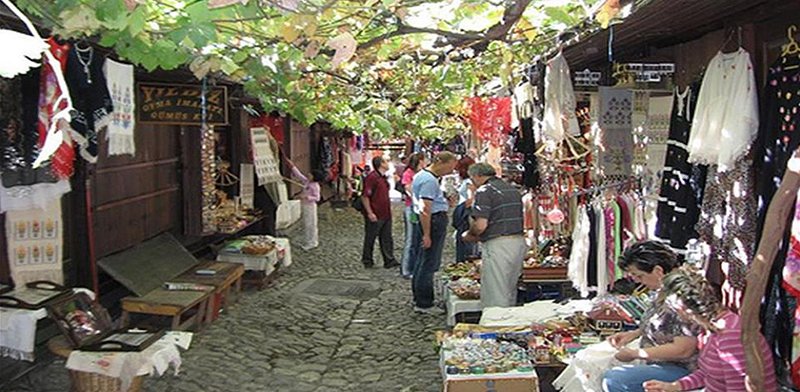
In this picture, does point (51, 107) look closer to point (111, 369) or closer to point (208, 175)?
point (111, 369)

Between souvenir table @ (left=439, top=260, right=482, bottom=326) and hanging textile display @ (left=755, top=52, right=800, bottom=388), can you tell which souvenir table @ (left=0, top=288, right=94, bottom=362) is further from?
hanging textile display @ (left=755, top=52, right=800, bottom=388)

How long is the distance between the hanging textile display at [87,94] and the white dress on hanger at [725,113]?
4.55m

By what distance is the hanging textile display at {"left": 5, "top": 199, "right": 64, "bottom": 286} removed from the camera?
6.54 m

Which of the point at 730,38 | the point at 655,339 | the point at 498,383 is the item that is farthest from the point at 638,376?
the point at 730,38

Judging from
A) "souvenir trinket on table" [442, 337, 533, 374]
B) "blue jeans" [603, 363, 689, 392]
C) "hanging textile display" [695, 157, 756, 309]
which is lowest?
"souvenir trinket on table" [442, 337, 533, 374]

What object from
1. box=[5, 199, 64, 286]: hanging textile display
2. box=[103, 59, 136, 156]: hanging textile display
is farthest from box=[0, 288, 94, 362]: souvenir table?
box=[103, 59, 136, 156]: hanging textile display

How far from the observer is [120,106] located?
6.76 metres

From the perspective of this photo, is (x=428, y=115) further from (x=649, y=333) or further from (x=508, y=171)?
(x=649, y=333)

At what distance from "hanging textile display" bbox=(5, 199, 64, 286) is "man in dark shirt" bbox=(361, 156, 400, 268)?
638 cm

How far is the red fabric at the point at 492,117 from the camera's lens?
1252 centimetres

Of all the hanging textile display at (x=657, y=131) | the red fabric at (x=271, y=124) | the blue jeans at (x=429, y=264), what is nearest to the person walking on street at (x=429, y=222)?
the blue jeans at (x=429, y=264)

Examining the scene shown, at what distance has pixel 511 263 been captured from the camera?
26.0ft

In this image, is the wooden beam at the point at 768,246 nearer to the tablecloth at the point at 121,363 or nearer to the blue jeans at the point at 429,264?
the tablecloth at the point at 121,363

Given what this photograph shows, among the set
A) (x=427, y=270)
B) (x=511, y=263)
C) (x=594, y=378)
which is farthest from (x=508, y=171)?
(x=594, y=378)
